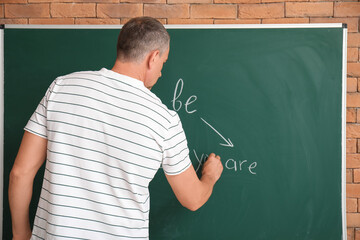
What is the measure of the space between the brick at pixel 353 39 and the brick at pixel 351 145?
507 millimetres

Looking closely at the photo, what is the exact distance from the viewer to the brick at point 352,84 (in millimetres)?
1631

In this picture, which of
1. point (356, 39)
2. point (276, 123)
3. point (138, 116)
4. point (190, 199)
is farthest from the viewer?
point (356, 39)

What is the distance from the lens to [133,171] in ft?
3.12

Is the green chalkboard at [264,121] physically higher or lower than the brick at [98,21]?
lower

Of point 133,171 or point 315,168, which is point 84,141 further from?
point 315,168

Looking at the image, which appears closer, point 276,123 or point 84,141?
point 84,141

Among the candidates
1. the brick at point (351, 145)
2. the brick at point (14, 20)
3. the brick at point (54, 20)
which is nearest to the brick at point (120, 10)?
the brick at point (54, 20)

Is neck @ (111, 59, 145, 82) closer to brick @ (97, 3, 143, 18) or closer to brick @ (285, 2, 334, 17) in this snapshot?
brick @ (97, 3, 143, 18)

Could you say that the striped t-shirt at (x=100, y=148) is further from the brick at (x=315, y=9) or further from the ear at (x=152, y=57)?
the brick at (x=315, y=9)

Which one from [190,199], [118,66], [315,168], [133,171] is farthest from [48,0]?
[315,168]

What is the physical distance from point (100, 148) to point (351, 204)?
4.65 ft

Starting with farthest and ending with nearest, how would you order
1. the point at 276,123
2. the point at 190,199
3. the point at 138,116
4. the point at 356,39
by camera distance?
the point at 356,39
the point at 276,123
the point at 190,199
the point at 138,116

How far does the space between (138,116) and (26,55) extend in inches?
36.9

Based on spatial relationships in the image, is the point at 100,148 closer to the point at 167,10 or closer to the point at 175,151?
the point at 175,151
